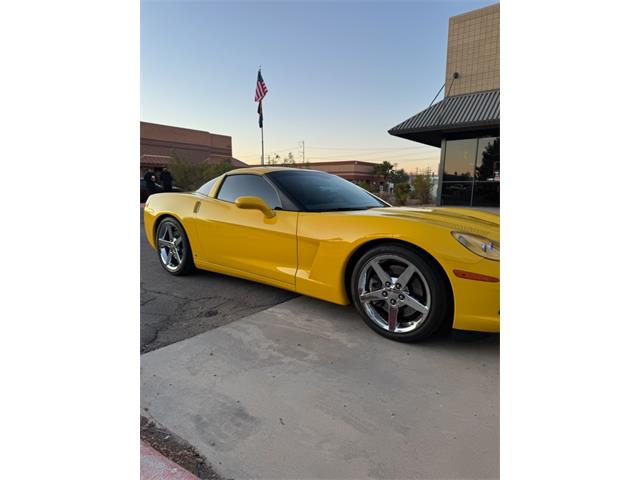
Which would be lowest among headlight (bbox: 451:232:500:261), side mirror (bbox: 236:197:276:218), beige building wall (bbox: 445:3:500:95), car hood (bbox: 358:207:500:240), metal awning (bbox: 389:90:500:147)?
headlight (bbox: 451:232:500:261)

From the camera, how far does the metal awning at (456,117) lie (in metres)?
10.5

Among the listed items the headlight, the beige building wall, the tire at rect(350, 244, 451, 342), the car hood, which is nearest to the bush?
the beige building wall

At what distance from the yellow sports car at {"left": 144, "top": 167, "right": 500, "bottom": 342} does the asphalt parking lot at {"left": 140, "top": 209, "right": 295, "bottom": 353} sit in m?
0.22

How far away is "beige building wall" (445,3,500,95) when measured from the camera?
11508mm

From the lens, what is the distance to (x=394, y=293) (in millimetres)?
2391

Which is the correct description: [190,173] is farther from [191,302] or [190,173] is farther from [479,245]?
[479,245]

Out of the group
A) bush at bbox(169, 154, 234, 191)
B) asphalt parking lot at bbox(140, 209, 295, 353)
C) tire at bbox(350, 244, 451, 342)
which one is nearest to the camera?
tire at bbox(350, 244, 451, 342)

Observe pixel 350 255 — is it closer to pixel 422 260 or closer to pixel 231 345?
pixel 422 260

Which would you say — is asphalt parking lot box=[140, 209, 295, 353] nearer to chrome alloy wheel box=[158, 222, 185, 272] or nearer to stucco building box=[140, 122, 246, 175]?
chrome alloy wheel box=[158, 222, 185, 272]

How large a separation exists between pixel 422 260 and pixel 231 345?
4.30ft

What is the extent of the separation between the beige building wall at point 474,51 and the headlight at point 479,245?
10.8 metres
